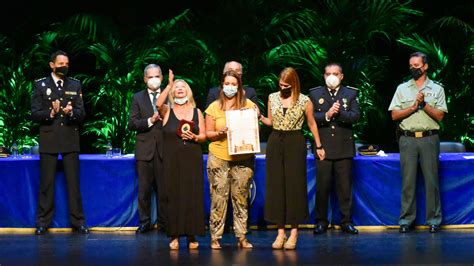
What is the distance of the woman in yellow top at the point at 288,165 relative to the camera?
27.5ft

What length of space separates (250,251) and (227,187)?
0.57 metres

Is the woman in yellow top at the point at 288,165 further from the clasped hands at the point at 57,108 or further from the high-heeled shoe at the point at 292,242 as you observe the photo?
the clasped hands at the point at 57,108

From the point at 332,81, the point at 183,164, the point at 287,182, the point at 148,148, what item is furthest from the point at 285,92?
the point at 148,148

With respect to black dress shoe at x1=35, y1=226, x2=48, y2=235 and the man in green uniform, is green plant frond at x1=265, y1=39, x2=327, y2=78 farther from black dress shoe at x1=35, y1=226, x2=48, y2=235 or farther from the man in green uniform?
black dress shoe at x1=35, y1=226, x2=48, y2=235

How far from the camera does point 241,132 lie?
829cm

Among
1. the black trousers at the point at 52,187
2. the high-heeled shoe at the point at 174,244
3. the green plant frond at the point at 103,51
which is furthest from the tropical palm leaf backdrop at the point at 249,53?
the high-heeled shoe at the point at 174,244

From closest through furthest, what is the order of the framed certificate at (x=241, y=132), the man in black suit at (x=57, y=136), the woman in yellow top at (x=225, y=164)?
the framed certificate at (x=241, y=132) → the woman in yellow top at (x=225, y=164) → the man in black suit at (x=57, y=136)

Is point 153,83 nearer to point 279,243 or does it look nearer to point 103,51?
point 279,243

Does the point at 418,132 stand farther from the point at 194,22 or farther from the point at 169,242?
the point at 194,22

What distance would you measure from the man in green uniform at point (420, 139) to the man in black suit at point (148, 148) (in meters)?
2.29

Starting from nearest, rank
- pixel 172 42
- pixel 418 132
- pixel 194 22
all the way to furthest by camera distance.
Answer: pixel 418 132 < pixel 172 42 < pixel 194 22

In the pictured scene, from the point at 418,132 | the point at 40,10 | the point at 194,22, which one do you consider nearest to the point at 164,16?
the point at 194,22

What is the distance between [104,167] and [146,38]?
2.82 m

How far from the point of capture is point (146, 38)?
1220 cm
